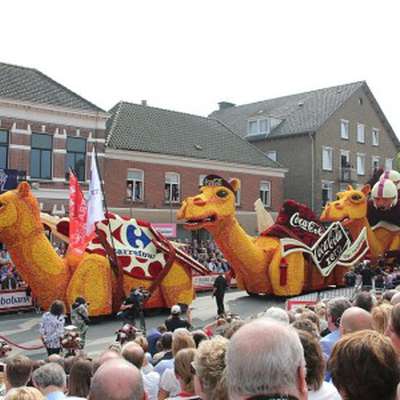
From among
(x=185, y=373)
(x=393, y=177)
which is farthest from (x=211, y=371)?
(x=393, y=177)

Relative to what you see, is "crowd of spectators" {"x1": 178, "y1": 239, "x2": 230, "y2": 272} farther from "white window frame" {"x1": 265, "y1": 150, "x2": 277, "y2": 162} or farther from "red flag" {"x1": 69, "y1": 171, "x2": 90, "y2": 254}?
"white window frame" {"x1": 265, "y1": 150, "x2": 277, "y2": 162}

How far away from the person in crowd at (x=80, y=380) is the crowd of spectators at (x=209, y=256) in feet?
54.7

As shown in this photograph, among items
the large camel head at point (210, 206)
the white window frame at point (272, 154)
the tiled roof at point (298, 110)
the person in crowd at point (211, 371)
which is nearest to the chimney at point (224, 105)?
the tiled roof at point (298, 110)

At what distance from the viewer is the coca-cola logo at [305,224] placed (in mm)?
19172

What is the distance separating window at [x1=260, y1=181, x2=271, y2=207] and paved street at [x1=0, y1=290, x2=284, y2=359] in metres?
16.8

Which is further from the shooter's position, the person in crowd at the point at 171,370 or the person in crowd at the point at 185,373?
the person in crowd at the point at 171,370

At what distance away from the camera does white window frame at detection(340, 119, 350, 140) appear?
134ft

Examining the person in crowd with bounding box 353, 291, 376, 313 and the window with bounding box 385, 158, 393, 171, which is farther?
the window with bounding box 385, 158, 393, 171

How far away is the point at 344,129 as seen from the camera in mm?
41219

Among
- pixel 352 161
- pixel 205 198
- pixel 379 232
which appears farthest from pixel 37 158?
pixel 352 161

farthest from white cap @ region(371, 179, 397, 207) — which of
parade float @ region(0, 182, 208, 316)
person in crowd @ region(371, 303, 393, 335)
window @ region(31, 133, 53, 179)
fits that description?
person in crowd @ region(371, 303, 393, 335)

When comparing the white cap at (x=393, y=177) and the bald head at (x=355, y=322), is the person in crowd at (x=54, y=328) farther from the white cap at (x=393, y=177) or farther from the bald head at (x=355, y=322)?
Answer: the white cap at (x=393, y=177)

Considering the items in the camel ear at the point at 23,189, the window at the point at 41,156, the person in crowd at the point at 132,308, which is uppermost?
the window at the point at 41,156

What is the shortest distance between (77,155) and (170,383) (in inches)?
889
